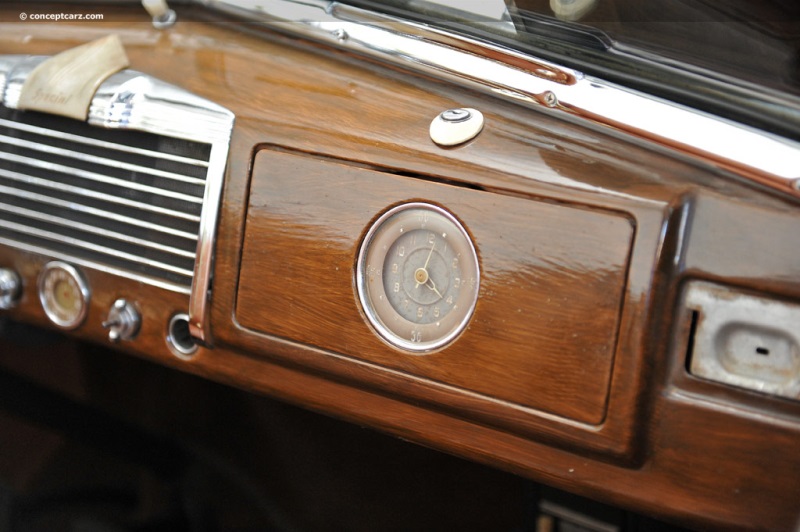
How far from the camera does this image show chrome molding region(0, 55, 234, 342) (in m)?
1.20

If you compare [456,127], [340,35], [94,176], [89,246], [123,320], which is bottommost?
[123,320]

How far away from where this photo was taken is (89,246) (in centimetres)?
135

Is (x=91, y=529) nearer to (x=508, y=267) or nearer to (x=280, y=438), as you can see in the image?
(x=280, y=438)

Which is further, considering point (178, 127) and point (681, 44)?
point (178, 127)

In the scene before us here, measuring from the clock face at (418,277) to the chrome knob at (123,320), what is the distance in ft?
1.57

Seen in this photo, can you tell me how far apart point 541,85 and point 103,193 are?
29.8 inches

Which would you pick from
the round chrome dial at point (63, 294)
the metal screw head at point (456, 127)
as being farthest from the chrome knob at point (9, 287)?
the metal screw head at point (456, 127)

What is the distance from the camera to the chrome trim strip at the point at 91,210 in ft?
4.12

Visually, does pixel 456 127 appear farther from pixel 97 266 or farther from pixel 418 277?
pixel 97 266

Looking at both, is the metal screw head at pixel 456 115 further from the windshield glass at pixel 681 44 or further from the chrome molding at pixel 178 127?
the chrome molding at pixel 178 127

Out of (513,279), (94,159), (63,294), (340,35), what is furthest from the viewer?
(63,294)

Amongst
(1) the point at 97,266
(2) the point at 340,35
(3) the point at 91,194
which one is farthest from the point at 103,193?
(2) the point at 340,35

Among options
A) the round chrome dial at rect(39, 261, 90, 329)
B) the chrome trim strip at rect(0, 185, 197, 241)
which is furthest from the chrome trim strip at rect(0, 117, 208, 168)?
the round chrome dial at rect(39, 261, 90, 329)

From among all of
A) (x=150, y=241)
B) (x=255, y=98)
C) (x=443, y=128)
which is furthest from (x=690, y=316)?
(x=150, y=241)
